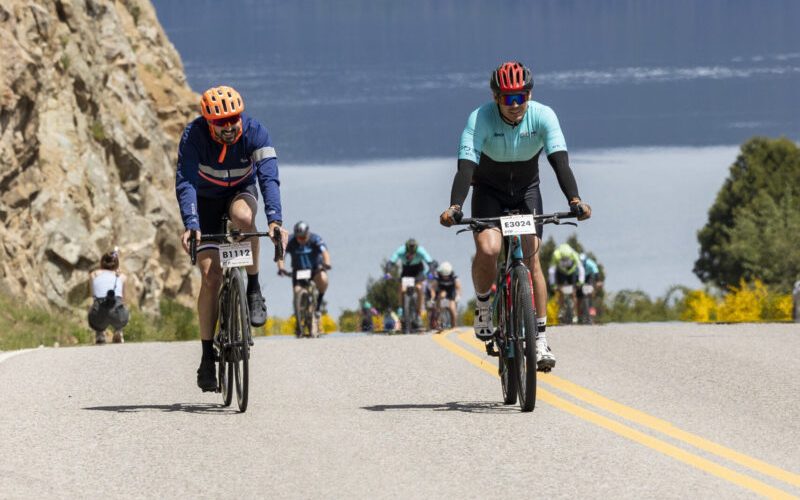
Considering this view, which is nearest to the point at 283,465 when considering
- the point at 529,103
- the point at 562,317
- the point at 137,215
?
the point at 529,103

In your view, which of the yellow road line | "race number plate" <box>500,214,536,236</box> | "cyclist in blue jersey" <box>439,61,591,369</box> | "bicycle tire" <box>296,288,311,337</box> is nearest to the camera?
the yellow road line

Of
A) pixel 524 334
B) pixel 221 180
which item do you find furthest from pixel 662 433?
pixel 221 180

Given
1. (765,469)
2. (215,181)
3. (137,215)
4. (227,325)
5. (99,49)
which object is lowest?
(765,469)

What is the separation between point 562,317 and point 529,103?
17.6 m

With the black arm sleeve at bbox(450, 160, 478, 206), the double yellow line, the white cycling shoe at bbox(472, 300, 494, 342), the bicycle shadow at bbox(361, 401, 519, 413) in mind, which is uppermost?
the black arm sleeve at bbox(450, 160, 478, 206)

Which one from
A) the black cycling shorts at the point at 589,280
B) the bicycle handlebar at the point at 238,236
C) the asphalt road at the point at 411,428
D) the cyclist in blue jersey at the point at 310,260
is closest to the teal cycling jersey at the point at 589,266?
the black cycling shorts at the point at 589,280

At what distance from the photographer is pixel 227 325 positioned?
10570 mm

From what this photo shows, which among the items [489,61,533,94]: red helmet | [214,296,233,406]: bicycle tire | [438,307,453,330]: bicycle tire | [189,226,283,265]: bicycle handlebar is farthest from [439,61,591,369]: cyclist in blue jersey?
[438,307,453,330]: bicycle tire

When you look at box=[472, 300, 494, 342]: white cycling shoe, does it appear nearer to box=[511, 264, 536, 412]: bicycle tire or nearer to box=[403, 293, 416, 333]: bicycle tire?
box=[511, 264, 536, 412]: bicycle tire

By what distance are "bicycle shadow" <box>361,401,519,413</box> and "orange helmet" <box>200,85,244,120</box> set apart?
88.1 inches

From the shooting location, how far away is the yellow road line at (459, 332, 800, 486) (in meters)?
7.82

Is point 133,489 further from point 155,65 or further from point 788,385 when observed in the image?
point 155,65

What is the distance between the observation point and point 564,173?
10.3 m

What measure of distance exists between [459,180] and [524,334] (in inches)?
42.8
